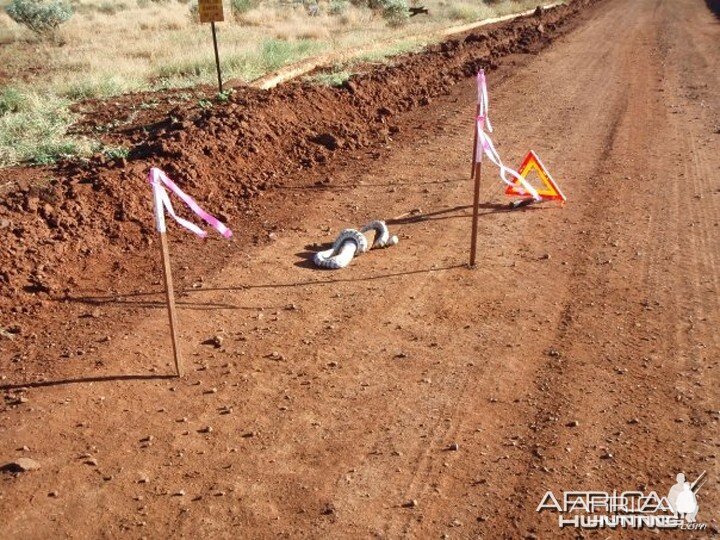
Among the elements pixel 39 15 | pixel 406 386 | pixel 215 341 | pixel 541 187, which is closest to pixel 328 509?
pixel 406 386

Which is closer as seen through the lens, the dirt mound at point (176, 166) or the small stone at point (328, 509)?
the small stone at point (328, 509)

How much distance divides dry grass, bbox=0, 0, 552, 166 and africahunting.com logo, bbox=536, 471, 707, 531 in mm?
8315

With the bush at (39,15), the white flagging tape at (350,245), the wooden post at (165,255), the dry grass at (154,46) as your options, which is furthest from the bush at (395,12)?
the wooden post at (165,255)

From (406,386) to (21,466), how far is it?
2607 mm

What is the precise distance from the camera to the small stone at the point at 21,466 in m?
4.20

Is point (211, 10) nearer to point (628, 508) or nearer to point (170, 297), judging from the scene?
point (170, 297)

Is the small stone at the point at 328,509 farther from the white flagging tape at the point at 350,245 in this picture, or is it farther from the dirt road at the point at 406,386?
the white flagging tape at the point at 350,245

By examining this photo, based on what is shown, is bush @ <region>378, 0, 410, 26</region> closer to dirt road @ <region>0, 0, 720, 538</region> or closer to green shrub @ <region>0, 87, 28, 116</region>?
green shrub @ <region>0, 87, 28, 116</region>

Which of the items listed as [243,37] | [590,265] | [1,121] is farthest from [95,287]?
[243,37]

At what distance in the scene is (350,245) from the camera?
23.0 ft

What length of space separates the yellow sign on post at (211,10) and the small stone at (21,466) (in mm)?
8886

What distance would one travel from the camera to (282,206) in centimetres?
838

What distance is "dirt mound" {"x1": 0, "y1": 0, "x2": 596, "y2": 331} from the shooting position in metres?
6.68

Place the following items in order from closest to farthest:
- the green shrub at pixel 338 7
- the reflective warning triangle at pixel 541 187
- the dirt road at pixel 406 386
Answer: the dirt road at pixel 406 386, the reflective warning triangle at pixel 541 187, the green shrub at pixel 338 7
